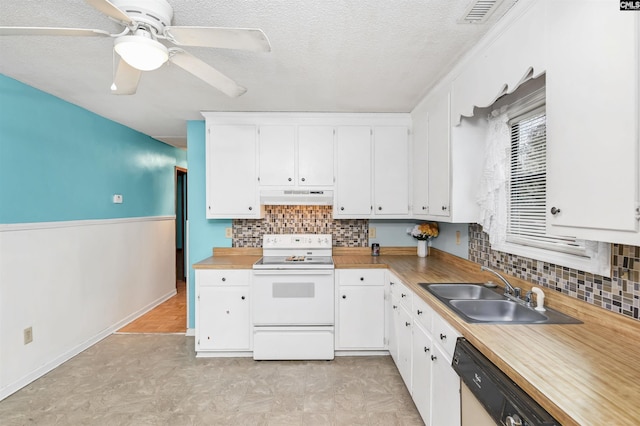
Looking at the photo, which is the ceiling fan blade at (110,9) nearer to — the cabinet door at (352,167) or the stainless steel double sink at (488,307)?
the stainless steel double sink at (488,307)

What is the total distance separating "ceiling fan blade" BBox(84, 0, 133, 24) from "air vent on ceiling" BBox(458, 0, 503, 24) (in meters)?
1.57

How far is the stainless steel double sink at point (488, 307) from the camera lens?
59.0 inches

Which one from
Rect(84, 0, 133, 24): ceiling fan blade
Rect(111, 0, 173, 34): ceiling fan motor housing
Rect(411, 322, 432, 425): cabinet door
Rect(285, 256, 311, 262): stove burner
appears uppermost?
Rect(111, 0, 173, 34): ceiling fan motor housing

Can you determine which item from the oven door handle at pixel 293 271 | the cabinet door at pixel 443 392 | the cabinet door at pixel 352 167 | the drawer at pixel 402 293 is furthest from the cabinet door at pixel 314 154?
the cabinet door at pixel 443 392

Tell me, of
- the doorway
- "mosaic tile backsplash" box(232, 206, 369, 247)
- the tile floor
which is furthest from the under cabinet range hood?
the doorway

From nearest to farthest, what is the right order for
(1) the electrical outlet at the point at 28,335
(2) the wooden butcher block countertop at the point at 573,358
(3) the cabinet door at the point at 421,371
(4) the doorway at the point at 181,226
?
(2) the wooden butcher block countertop at the point at 573,358 → (3) the cabinet door at the point at 421,371 → (1) the electrical outlet at the point at 28,335 → (4) the doorway at the point at 181,226

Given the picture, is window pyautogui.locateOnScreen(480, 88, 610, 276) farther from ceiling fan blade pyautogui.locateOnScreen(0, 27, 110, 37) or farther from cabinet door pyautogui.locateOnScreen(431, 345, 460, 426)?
ceiling fan blade pyautogui.locateOnScreen(0, 27, 110, 37)

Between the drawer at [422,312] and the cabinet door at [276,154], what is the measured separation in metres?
1.73

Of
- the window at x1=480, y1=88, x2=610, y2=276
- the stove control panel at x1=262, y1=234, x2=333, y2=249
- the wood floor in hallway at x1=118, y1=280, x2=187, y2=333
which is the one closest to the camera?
the window at x1=480, y1=88, x2=610, y2=276

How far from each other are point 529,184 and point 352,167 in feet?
5.42

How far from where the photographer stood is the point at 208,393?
2424 mm

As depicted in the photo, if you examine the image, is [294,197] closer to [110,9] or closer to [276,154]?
[276,154]

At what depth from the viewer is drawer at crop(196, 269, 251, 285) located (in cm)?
294

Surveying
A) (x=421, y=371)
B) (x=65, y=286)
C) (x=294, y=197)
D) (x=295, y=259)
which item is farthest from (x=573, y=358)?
(x=65, y=286)
